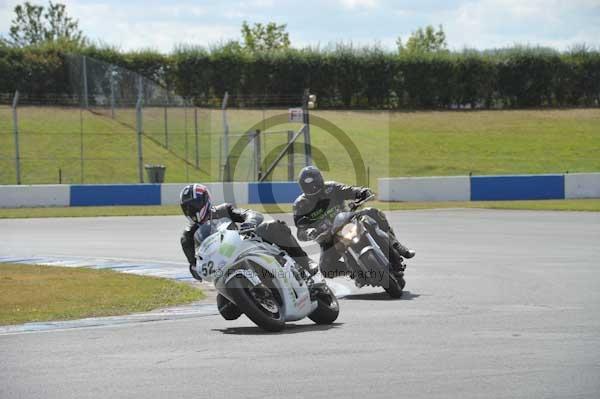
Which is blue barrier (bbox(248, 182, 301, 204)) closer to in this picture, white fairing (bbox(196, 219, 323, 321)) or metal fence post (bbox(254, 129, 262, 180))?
metal fence post (bbox(254, 129, 262, 180))

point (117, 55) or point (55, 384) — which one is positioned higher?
point (117, 55)

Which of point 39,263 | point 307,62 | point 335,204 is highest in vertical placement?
point 307,62

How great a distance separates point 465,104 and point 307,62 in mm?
8721

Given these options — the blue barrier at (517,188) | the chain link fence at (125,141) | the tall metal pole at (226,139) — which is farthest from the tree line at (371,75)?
the blue barrier at (517,188)

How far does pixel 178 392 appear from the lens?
6.64 m

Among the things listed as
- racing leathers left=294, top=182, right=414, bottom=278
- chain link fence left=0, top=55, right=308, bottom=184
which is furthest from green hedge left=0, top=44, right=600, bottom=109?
racing leathers left=294, top=182, right=414, bottom=278

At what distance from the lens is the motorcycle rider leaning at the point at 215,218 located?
950 cm

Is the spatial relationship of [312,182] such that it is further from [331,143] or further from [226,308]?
[331,143]

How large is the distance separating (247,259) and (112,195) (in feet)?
70.0

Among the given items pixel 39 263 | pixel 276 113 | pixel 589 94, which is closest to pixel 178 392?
pixel 39 263

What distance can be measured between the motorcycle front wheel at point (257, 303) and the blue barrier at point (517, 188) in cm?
2144

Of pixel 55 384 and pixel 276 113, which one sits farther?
pixel 276 113

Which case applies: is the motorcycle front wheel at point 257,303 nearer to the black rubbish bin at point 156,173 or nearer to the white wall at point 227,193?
the white wall at point 227,193

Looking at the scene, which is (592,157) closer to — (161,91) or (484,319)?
(161,91)
